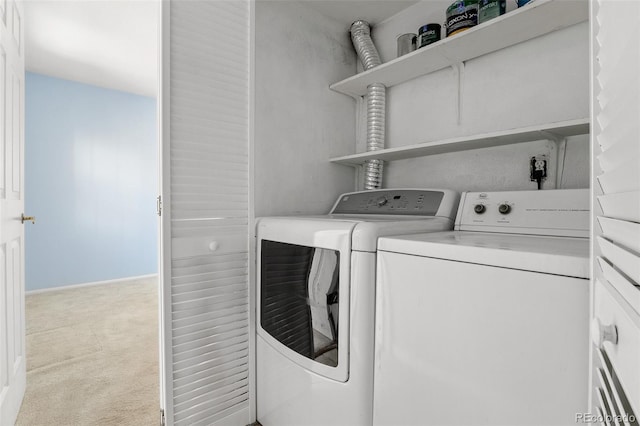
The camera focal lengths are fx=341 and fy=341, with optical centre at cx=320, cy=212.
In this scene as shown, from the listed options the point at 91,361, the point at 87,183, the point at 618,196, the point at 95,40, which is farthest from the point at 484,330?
the point at 87,183

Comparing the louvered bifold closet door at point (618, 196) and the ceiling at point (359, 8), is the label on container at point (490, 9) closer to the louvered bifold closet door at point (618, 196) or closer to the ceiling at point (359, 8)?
the ceiling at point (359, 8)

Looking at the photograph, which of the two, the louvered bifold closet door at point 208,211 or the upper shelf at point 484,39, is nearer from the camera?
the upper shelf at point 484,39

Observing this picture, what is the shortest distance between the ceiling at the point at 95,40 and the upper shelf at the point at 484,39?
1480 mm

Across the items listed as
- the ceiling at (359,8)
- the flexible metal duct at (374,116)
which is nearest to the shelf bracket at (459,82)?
the flexible metal duct at (374,116)

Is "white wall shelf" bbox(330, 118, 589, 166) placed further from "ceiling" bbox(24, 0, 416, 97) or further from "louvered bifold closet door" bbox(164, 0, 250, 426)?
"ceiling" bbox(24, 0, 416, 97)

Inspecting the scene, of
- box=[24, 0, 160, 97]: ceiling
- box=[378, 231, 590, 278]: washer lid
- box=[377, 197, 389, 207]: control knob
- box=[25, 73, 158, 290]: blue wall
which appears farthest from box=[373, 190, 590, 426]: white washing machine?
box=[25, 73, 158, 290]: blue wall

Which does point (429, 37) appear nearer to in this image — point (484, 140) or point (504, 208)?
point (484, 140)

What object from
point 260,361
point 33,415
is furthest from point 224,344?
point 33,415

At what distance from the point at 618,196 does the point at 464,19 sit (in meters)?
1.48

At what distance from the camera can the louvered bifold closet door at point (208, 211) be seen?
4.95ft

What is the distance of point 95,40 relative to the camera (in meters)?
3.09

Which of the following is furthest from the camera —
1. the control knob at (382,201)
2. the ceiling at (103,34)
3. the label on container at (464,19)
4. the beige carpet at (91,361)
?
the ceiling at (103,34)

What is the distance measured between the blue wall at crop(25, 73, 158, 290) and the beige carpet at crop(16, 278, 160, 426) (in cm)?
58

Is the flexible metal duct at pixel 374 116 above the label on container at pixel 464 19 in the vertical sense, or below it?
below
